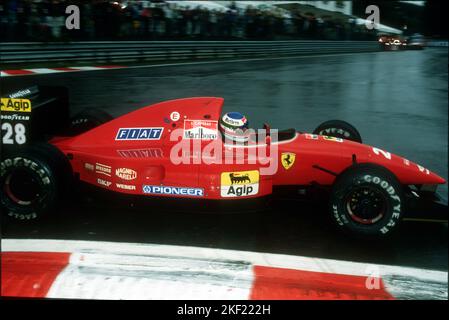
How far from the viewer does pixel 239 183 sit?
3.62m

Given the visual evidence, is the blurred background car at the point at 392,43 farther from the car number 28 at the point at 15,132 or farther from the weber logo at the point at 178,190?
the car number 28 at the point at 15,132

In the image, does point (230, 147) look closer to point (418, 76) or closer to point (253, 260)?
point (253, 260)

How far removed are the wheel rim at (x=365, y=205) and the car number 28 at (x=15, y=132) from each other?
8.01ft

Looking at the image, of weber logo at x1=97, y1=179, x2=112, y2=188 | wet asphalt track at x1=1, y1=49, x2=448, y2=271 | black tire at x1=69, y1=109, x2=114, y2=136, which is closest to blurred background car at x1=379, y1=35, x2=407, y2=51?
wet asphalt track at x1=1, y1=49, x2=448, y2=271

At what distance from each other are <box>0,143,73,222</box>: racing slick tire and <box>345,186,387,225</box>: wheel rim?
2.07m

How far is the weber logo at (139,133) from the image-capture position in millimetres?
3656

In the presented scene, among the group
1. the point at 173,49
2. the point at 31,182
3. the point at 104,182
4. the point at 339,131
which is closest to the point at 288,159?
the point at 339,131

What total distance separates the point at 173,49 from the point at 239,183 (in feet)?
4.83

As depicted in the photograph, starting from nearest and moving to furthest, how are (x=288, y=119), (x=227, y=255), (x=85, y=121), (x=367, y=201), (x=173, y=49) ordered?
(x=227, y=255), (x=367, y=201), (x=173, y=49), (x=85, y=121), (x=288, y=119)

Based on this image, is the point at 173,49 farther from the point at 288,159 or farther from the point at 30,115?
the point at 288,159

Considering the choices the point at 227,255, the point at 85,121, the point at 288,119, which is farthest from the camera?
the point at 288,119
